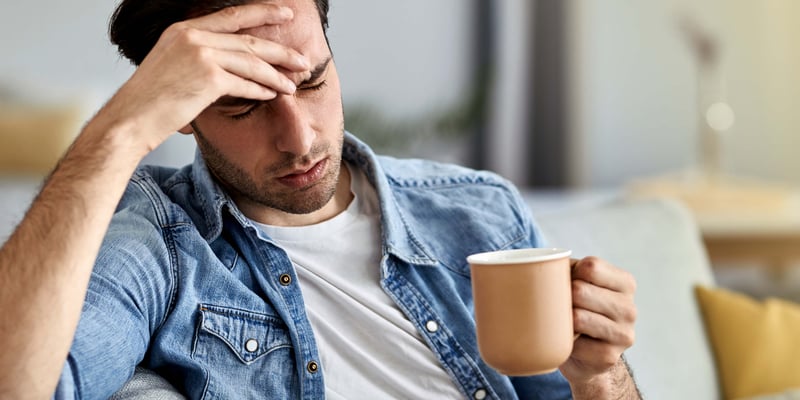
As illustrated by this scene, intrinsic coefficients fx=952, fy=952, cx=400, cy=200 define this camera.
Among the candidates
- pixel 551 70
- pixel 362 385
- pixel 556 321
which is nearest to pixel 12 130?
pixel 551 70

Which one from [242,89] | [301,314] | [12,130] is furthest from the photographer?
[12,130]

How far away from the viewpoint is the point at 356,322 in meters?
1.20

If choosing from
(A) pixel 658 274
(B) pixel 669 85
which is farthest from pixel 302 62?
(B) pixel 669 85

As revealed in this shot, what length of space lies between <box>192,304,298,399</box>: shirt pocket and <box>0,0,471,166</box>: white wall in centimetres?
327

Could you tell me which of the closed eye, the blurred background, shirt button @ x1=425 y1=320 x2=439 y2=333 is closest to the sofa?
shirt button @ x1=425 y1=320 x2=439 y2=333

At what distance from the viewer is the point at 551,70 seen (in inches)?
→ 190

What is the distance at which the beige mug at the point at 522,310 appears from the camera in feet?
2.90

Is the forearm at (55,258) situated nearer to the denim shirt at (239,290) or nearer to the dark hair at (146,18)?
the denim shirt at (239,290)

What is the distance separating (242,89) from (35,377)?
1.17 ft

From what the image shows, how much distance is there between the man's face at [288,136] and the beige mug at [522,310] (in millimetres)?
335

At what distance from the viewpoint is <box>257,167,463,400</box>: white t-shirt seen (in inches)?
46.2

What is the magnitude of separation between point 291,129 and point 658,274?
2.67 feet

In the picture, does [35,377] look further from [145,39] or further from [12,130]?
[12,130]

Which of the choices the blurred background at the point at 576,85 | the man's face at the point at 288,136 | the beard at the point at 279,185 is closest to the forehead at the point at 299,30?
the man's face at the point at 288,136
